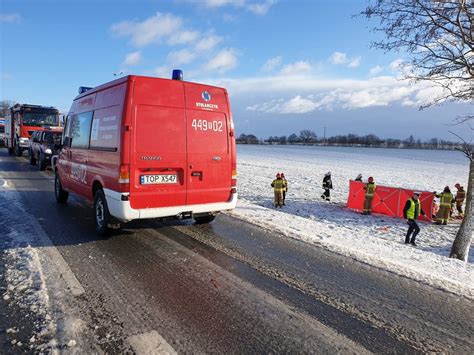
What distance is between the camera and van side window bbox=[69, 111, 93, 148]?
23.6ft

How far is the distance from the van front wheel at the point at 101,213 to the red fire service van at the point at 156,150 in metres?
0.02

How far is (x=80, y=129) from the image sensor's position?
25.2 ft

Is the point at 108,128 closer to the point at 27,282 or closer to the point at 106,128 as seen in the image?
the point at 106,128

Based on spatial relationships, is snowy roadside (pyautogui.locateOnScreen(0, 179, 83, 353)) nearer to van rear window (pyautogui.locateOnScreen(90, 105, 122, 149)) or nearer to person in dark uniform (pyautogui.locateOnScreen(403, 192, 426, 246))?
van rear window (pyautogui.locateOnScreen(90, 105, 122, 149))

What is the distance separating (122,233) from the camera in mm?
6730

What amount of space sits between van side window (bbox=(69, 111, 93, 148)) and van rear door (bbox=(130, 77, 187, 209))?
184 centimetres

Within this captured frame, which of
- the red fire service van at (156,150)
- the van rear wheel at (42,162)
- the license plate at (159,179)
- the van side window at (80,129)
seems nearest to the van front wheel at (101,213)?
the red fire service van at (156,150)

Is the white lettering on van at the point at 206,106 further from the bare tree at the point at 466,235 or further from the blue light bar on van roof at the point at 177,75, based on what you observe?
the bare tree at the point at 466,235

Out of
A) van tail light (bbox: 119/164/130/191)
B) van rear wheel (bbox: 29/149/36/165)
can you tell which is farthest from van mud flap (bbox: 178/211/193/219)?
van rear wheel (bbox: 29/149/36/165)

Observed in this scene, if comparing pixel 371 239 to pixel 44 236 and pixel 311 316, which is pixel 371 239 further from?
pixel 44 236

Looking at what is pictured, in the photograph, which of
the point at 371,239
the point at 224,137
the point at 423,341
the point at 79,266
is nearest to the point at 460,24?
the point at 371,239

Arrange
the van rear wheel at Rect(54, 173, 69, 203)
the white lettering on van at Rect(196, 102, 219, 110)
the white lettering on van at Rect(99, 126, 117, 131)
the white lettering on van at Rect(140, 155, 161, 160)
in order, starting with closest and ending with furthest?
the white lettering on van at Rect(140, 155, 161, 160) < the white lettering on van at Rect(99, 126, 117, 131) < the white lettering on van at Rect(196, 102, 219, 110) < the van rear wheel at Rect(54, 173, 69, 203)

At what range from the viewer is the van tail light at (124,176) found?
18.6 ft

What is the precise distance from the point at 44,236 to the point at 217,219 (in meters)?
3.49
